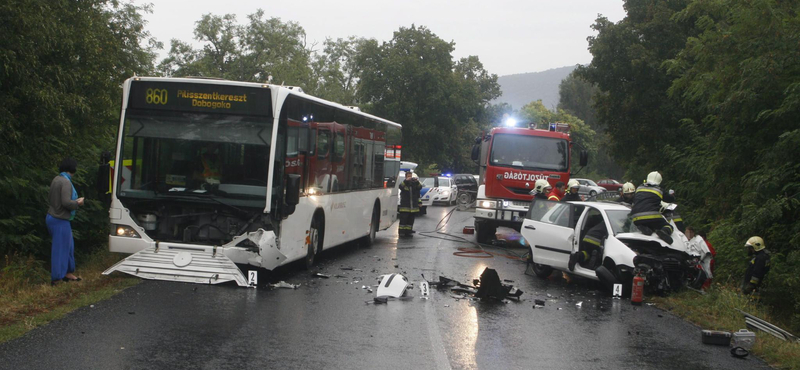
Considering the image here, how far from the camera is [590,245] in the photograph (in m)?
12.5

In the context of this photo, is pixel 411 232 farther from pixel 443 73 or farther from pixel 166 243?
pixel 443 73

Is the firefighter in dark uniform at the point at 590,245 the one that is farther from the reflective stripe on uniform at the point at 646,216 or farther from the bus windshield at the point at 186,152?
the bus windshield at the point at 186,152

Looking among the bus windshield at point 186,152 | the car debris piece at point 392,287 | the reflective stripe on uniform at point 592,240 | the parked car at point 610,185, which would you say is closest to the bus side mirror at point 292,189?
the bus windshield at point 186,152

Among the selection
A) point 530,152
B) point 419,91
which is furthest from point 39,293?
point 419,91

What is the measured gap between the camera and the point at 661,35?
31.1 m

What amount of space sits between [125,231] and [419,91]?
55.1 meters

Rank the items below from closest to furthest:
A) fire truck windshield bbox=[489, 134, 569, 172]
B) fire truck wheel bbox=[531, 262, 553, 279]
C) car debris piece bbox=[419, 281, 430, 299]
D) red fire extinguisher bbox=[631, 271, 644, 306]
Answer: car debris piece bbox=[419, 281, 430, 299], red fire extinguisher bbox=[631, 271, 644, 306], fire truck wheel bbox=[531, 262, 553, 279], fire truck windshield bbox=[489, 134, 569, 172]

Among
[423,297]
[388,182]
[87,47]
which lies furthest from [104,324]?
[388,182]

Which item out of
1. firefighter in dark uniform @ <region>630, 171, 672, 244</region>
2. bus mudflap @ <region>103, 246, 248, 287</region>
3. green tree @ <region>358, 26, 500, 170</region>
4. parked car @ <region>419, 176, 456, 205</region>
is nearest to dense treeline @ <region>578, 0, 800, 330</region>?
firefighter in dark uniform @ <region>630, 171, 672, 244</region>

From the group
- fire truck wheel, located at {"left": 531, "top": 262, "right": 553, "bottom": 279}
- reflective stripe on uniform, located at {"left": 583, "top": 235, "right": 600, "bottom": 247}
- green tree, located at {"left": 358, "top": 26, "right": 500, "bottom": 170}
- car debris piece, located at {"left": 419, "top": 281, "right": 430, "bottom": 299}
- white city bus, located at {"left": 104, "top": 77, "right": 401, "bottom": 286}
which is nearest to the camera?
white city bus, located at {"left": 104, "top": 77, "right": 401, "bottom": 286}

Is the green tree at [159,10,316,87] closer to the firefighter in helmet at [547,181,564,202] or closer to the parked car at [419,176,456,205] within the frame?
the parked car at [419,176,456,205]

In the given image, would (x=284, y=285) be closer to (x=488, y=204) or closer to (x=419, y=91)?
(x=488, y=204)

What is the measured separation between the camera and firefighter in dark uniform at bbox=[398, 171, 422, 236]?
21231 millimetres

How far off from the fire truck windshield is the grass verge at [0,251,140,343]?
410 inches
